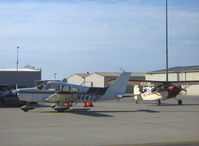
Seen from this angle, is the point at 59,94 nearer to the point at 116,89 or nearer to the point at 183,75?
the point at 116,89

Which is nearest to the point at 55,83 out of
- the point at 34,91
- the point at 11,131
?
the point at 34,91

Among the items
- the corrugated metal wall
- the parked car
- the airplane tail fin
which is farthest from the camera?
the corrugated metal wall

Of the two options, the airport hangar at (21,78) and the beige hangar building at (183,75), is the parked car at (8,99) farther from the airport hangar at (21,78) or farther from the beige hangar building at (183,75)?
A: the beige hangar building at (183,75)

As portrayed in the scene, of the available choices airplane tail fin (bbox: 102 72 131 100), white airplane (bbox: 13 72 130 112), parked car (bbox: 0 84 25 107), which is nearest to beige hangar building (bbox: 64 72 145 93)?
parked car (bbox: 0 84 25 107)

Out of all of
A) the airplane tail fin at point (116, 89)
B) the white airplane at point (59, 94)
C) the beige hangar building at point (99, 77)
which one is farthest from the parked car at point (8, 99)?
the beige hangar building at point (99, 77)

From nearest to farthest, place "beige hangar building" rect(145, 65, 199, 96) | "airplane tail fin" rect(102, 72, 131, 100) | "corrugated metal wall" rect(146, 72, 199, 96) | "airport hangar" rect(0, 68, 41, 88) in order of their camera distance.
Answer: "airplane tail fin" rect(102, 72, 131, 100) < "airport hangar" rect(0, 68, 41, 88) < "corrugated metal wall" rect(146, 72, 199, 96) < "beige hangar building" rect(145, 65, 199, 96)

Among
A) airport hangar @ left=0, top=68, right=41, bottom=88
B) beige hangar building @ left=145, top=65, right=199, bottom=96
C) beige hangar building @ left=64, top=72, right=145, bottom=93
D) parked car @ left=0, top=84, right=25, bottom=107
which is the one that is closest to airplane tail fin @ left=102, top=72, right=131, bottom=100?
parked car @ left=0, top=84, right=25, bottom=107

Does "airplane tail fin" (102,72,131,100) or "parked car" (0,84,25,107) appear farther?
"parked car" (0,84,25,107)

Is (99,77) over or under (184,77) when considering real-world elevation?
over

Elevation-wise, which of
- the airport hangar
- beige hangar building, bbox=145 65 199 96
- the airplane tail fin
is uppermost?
beige hangar building, bbox=145 65 199 96

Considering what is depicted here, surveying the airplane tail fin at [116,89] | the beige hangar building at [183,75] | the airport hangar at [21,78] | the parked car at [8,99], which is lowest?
the parked car at [8,99]

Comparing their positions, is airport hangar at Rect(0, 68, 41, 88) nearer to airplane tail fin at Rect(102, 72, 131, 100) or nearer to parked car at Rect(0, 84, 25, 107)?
parked car at Rect(0, 84, 25, 107)

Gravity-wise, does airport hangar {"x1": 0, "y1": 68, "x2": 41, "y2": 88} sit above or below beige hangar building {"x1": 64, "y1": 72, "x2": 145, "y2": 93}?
below

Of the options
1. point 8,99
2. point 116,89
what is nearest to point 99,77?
point 8,99
